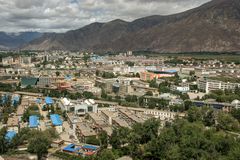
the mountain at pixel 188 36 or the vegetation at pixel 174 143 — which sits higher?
the mountain at pixel 188 36

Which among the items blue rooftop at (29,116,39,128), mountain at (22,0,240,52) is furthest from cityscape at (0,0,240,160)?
mountain at (22,0,240,52)

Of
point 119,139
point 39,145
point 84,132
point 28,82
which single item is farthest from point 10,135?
point 28,82

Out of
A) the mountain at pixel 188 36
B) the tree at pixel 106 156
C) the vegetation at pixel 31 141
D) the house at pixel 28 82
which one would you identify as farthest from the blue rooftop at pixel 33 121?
the mountain at pixel 188 36

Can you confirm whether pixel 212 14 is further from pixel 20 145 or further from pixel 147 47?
pixel 20 145

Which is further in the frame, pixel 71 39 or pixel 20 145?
pixel 71 39

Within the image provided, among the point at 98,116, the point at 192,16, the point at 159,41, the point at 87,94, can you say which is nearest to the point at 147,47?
the point at 159,41

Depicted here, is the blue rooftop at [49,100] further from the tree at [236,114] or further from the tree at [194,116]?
the tree at [236,114]

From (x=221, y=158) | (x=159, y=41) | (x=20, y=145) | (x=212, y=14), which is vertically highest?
(x=212, y=14)

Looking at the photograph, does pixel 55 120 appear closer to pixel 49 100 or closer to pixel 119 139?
pixel 119 139
